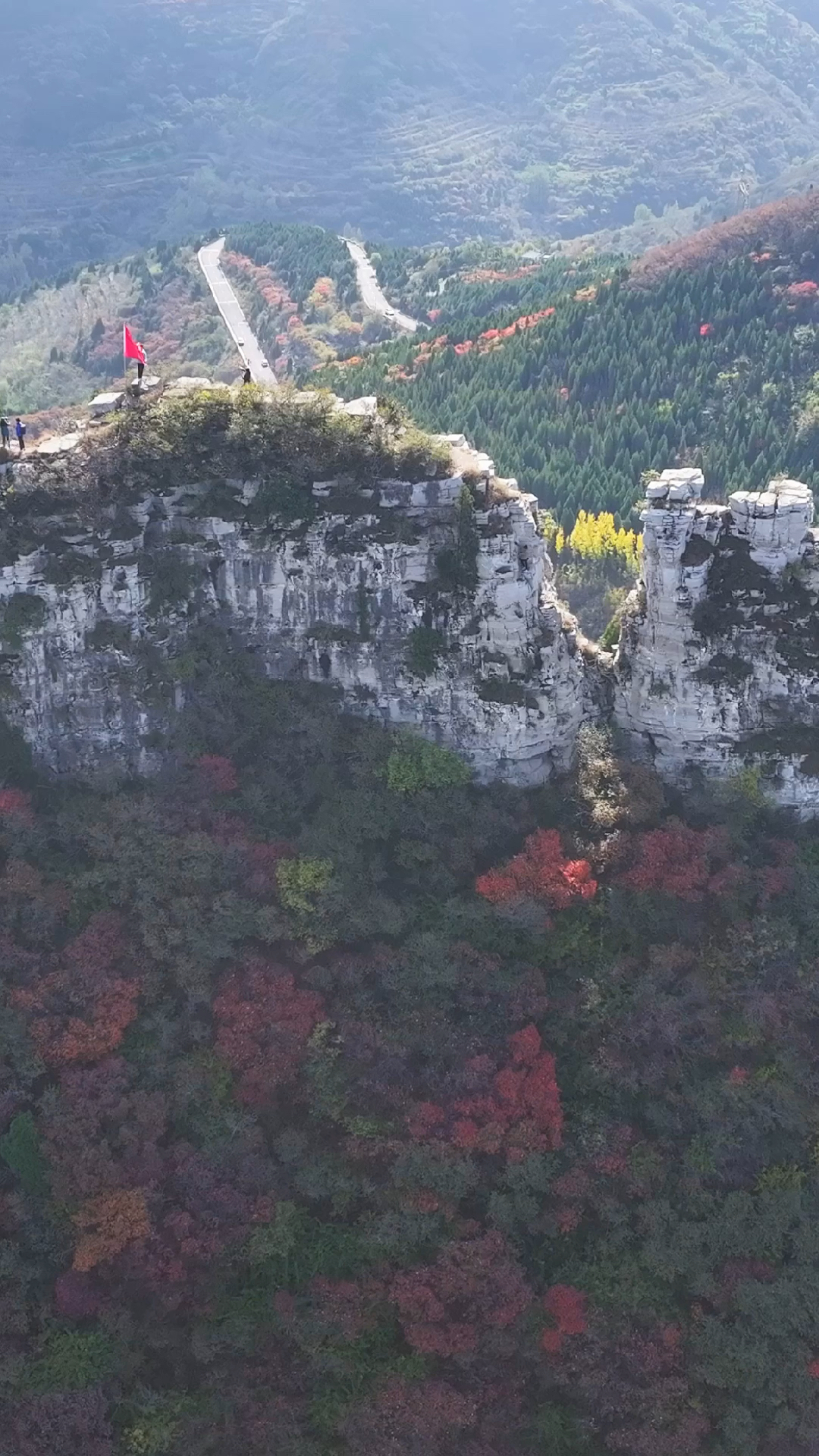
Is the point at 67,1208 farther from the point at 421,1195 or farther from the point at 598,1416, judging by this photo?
the point at 598,1416

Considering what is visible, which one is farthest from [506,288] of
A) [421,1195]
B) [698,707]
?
[421,1195]

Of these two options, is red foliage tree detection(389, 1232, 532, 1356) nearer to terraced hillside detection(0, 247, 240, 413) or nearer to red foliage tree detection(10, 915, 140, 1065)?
red foliage tree detection(10, 915, 140, 1065)

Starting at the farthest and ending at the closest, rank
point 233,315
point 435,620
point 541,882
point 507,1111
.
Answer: point 233,315 < point 435,620 < point 541,882 < point 507,1111

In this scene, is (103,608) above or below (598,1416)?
above

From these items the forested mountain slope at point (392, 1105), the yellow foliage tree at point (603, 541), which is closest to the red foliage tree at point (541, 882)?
the forested mountain slope at point (392, 1105)

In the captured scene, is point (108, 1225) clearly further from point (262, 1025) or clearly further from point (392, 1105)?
point (392, 1105)

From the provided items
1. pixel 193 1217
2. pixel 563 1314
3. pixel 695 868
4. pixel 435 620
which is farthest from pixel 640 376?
pixel 193 1217

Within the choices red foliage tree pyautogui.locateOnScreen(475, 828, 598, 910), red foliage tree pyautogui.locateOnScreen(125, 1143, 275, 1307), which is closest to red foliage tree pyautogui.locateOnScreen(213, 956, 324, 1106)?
red foliage tree pyautogui.locateOnScreen(125, 1143, 275, 1307)
